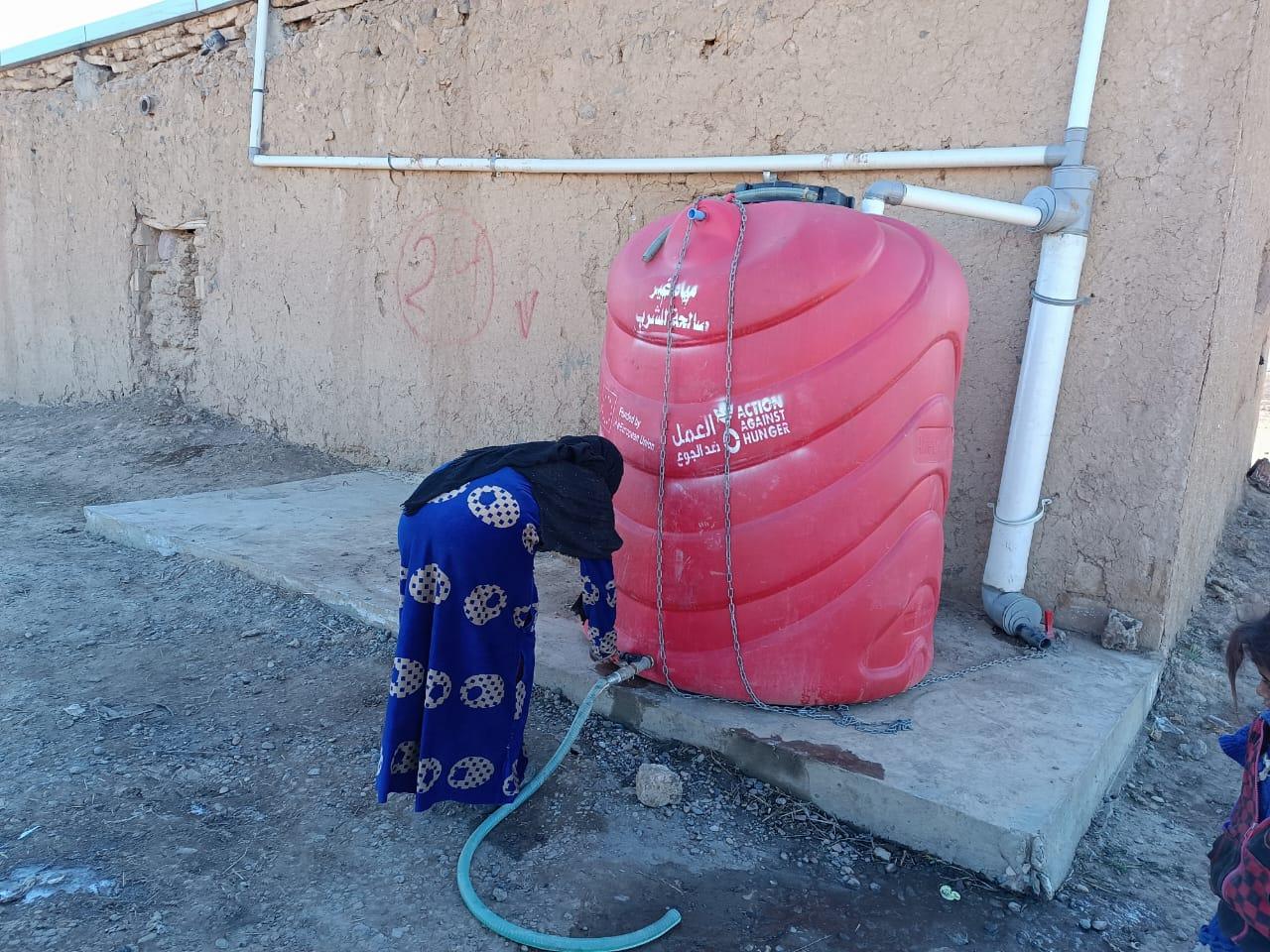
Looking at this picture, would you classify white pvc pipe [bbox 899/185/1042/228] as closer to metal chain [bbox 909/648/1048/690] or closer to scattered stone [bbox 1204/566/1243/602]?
metal chain [bbox 909/648/1048/690]

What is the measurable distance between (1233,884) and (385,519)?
3854 mm

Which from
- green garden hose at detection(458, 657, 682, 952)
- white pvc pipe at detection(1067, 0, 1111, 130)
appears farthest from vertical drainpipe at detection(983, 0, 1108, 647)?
green garden hose at detection(458, 657, 682, 952)

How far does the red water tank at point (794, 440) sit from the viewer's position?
97.7 inches

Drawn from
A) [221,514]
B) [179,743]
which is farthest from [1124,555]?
[221,514]

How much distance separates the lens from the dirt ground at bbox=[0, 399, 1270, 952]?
79.0 inches

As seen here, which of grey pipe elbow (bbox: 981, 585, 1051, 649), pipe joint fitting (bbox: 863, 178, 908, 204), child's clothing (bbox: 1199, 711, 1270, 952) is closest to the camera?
child's clothing (bbox: 1199, 711, 1270, 952)

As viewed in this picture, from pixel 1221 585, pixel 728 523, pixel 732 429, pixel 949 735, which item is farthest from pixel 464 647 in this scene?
pixel 1221 585

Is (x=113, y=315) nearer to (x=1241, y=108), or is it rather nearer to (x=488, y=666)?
(x=488, y=666)

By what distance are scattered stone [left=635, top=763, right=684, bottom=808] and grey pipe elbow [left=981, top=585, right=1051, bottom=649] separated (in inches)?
56.5

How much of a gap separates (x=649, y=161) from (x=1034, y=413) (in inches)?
81.8

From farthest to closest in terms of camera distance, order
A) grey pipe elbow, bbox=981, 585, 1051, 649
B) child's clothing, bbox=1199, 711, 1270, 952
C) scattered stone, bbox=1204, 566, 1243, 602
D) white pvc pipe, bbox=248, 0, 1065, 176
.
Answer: scattered stone, bbox=1204, 566, 1243, 602, white pvc pipe, bbox=248, 0, 1065, 176, grey pipe elbow, bbox=981, 585, 1051, 649, child's clothing, bbox=1199, 711, 1270, 952

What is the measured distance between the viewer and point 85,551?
434cm

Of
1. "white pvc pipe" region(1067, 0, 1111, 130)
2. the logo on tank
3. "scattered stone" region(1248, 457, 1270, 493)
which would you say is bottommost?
"scattered stone" region(1248, 457, 1270, 493)

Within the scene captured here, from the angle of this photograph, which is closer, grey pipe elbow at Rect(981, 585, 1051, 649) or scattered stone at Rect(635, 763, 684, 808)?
scattered stone at Rect(635, 763, 684, 808)
